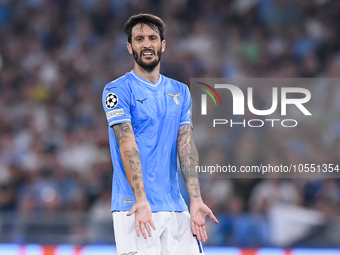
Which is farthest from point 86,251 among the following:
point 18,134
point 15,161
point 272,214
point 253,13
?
point 253,13

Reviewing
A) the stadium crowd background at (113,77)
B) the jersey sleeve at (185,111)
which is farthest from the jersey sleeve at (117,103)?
the stadium crowd background at (113,77)

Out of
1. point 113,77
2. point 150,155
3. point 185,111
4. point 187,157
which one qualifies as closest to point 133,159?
point 150,155

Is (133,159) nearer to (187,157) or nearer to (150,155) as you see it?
(150,155)

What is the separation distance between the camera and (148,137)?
9.75 feet

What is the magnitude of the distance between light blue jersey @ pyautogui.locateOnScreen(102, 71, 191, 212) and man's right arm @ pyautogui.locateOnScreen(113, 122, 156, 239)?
2.8 inches

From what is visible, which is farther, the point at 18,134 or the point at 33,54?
the point at 33,54

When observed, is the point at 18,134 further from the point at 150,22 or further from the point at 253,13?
the point at 150,22

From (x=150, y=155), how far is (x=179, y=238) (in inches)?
21.0

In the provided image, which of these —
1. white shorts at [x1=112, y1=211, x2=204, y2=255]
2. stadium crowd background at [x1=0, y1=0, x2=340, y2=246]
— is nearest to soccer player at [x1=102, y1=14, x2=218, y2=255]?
white shorts at [x1=112, y1=211, x2=204, y2=255]

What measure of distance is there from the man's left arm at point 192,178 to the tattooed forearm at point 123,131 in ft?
1.22

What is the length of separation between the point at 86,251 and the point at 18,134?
140 inches

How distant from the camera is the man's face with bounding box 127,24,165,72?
300cm

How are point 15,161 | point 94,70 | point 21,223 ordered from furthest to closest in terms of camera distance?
point 94,70 → point 15,161 → point 21,223

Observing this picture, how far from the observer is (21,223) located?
6.10 meters
